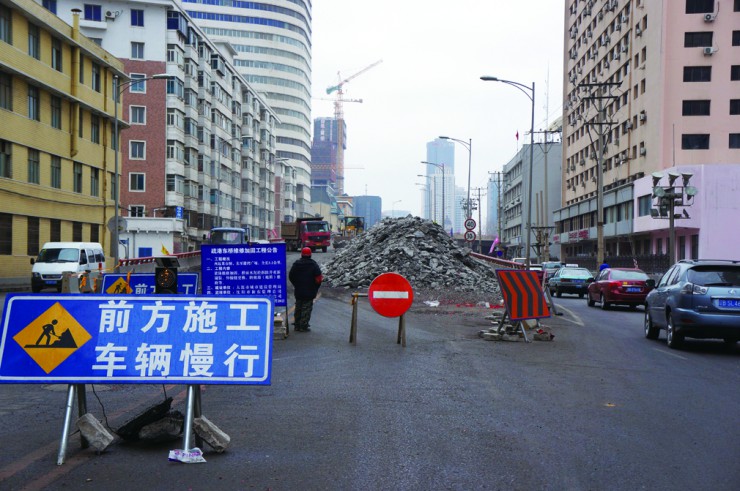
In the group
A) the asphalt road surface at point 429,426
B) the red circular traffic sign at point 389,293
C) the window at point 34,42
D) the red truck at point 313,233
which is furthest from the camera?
the red truck at point 313,233

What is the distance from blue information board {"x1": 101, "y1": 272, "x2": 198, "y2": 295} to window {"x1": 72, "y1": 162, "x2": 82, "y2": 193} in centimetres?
3217

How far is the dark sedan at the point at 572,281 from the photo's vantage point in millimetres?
34031

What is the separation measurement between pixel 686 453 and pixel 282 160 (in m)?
123

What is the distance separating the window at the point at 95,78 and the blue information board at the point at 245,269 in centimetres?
3585

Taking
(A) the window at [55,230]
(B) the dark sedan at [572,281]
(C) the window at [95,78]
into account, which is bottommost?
(B) the dark sedan at [572,281]

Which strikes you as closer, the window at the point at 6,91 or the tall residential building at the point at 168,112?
the window at the point at 6,91

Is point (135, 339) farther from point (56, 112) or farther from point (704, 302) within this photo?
point (56, 112)

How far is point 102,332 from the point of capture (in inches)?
224

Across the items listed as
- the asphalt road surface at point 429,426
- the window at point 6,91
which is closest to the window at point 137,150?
the window at point 6,91

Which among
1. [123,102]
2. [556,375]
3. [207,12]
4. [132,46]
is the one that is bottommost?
[556,375]

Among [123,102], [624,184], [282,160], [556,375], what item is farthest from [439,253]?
[282,160]

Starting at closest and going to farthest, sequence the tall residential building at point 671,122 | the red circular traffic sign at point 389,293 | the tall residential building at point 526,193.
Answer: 1. the red circular traffic sign at point 389,293
2. the tall residential building at point 671,122
3. the tall residential building at point 526,193

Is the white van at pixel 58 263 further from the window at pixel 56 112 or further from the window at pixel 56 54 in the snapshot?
the window at pixel 56 54

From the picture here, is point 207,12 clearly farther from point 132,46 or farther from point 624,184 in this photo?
point 624,184
